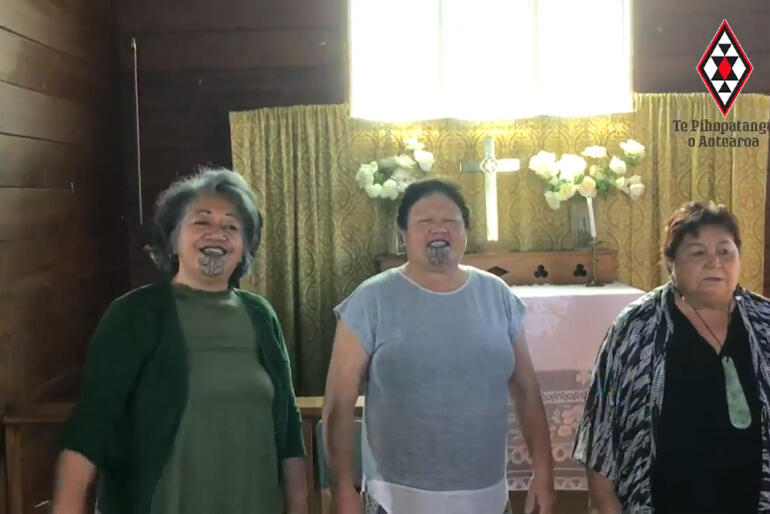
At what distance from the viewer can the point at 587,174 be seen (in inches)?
146

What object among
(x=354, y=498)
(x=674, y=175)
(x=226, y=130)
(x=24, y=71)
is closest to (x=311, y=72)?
(x=226, y=130)

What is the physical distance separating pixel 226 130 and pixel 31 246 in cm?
131

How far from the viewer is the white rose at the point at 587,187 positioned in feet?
11.6

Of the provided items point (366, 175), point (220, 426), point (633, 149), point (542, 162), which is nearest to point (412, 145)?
point (366, 175)

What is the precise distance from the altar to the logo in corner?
131cm

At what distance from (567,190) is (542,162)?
0.19 m

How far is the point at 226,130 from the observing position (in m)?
3.99

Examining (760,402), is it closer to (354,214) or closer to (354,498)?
(354,498)

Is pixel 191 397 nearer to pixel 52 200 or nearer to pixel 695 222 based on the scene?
pixel 695 222

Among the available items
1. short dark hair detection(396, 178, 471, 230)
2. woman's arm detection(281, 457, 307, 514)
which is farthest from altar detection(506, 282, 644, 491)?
woman's arm detection(281, 457, 307, 514)

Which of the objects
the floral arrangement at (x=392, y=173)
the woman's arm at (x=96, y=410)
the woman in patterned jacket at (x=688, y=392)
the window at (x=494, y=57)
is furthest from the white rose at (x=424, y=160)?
the woman's arm at (x=96, y=410)

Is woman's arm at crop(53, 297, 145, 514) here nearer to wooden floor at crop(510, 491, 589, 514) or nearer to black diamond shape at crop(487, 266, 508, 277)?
wooden floor at crop(510, 491, 589, 514)

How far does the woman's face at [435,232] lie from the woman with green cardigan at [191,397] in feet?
1.11

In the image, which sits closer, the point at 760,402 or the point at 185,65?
the point at 760,402
